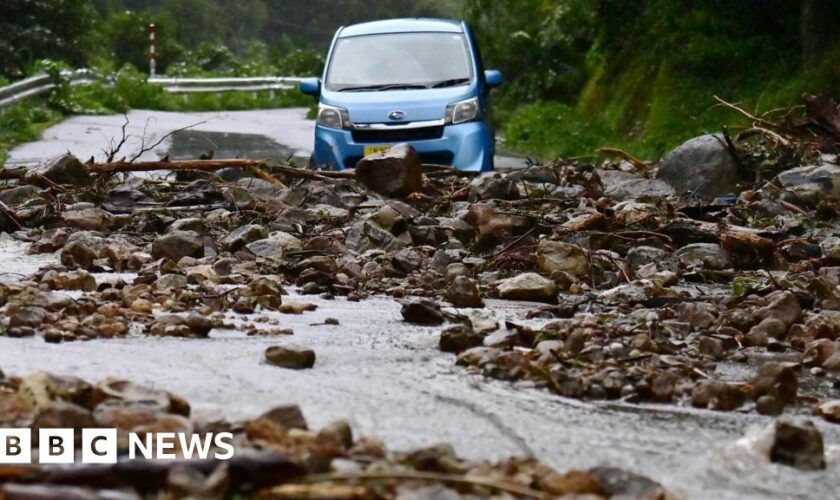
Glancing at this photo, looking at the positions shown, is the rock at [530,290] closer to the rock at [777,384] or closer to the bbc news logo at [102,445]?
the rock at [777,384]

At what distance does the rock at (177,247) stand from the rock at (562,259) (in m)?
1.88

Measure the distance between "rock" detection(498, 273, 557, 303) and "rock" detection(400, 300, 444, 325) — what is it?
0.88 metres

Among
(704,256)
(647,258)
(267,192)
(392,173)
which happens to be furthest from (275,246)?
(392,173)

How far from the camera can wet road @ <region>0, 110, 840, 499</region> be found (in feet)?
12.4

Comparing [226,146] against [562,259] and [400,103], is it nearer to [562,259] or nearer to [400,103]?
[400,103]

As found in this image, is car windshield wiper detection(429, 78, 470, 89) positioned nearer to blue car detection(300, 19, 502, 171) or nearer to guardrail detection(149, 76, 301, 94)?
blue car detection(300, 19, 502, 171)

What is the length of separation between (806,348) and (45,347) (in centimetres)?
286

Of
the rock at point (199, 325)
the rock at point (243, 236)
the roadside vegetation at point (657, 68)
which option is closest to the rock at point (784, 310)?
the rock at point (199, 325)

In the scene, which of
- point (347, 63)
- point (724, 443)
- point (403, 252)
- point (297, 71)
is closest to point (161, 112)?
point (347, 63)

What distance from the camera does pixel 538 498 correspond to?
3.14 metres

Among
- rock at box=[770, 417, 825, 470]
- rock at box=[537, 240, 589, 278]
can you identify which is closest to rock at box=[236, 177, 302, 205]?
rock at box=[537, 240, 589, 278]

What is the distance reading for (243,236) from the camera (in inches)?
336

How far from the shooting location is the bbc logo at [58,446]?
132 inches

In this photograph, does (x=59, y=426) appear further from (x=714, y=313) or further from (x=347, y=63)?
(x=347, y=63)
